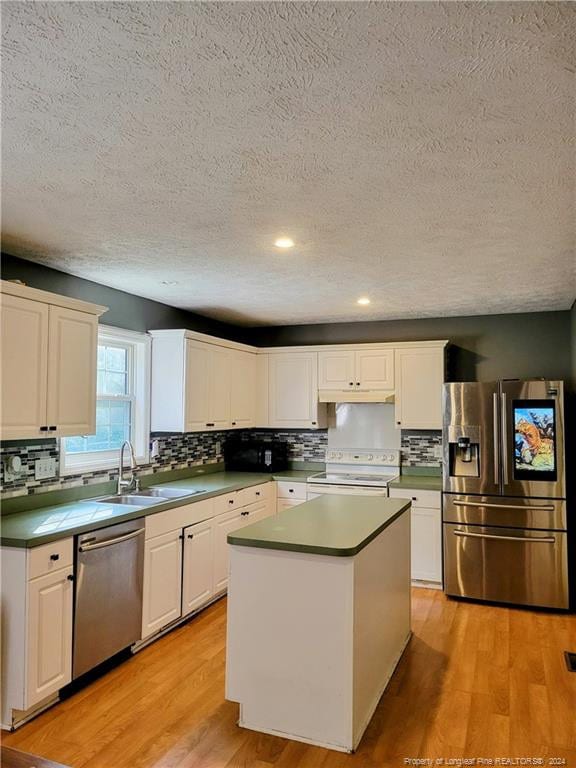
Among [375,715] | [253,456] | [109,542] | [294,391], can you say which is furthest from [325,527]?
[294,391]

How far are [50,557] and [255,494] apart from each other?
7.62ft

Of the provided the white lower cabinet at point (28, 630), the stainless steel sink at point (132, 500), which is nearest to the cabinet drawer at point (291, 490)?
the stainless steel sink at point (132, 500)

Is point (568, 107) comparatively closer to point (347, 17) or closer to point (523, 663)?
point (347, 17)

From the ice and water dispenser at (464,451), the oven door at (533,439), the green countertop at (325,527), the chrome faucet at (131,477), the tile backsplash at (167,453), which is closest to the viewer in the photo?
the green countertop at (325,527)

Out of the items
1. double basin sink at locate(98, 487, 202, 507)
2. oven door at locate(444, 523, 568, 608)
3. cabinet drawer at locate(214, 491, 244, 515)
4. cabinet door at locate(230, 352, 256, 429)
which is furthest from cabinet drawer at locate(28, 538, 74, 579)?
oven door at locate(444, 523, 568, 608)

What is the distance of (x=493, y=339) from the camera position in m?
5.09

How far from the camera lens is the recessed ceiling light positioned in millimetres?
2898

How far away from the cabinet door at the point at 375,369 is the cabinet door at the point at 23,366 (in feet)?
9.98

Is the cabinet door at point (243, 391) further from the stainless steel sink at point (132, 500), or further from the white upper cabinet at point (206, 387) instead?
the stainless steel sink at point (132, 500)

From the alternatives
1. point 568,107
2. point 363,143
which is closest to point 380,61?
point 363,143

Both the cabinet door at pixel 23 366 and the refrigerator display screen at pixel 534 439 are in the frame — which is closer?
the cabinet door at pixel 23 366

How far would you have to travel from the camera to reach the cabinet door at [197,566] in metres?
3.83

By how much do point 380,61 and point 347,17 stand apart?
7.6 inches

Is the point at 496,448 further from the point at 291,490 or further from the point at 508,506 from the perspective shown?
the point at 291,490
